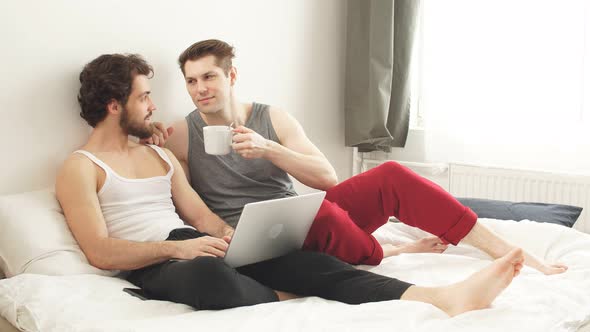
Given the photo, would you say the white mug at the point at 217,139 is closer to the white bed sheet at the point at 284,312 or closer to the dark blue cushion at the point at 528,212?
the white bed sheet at the point at 284,312

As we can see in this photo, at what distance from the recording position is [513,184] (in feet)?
10.3

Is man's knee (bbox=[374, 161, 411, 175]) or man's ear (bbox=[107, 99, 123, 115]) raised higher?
man's ear (bbox=[107, 99, 123, 115])

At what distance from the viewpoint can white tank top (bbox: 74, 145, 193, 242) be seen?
2162mm

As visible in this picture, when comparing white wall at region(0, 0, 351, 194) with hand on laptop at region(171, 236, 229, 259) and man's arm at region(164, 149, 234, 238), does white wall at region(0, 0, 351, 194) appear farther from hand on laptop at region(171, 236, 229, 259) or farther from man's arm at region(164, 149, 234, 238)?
hand on laptop at region(171, 236, 229, 259)

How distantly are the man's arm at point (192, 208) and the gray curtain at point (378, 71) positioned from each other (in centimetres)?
120

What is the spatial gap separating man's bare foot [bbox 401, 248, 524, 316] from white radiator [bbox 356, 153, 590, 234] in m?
1.30

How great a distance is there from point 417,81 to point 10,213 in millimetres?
2088

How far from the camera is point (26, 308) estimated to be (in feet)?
5.68

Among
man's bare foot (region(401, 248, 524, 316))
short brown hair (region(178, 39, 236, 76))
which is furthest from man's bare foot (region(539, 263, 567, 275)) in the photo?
short brown hair (region(178, 39, 236, 76))

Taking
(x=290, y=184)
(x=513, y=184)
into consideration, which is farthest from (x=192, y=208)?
(x=513, y=184)

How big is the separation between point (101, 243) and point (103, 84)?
50cm

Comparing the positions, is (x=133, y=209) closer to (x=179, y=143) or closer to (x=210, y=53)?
(x=179, y=143)

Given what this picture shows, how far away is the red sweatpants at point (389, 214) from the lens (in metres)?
2.22

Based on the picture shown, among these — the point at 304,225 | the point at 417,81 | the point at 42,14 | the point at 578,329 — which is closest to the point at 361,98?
the point at 417,81
